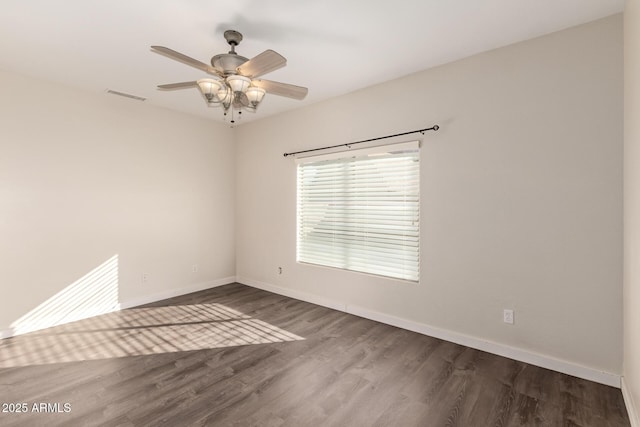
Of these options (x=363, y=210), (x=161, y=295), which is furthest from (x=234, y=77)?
(x=161, y=295)

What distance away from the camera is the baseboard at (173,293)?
413 cm

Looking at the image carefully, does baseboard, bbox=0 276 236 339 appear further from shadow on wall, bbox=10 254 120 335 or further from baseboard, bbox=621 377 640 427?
baseboard, bbox=621 377 640 427

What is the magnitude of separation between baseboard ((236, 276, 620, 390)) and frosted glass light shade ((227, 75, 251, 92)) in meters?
2.70

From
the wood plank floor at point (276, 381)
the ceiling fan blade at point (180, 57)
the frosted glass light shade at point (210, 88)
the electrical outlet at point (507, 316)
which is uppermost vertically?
the ceiling fan blade at point (180, 57)

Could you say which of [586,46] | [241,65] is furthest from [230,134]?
[586,46]

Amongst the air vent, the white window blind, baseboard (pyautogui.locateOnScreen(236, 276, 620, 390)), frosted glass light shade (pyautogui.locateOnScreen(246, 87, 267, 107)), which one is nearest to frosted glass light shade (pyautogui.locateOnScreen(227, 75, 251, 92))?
frosted glass light shade (pyautogui.locateOnScreen(246, 87, 267, 107))

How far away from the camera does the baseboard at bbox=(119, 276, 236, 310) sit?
413 cm

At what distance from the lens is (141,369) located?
2547mm

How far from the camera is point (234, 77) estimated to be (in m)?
2.20

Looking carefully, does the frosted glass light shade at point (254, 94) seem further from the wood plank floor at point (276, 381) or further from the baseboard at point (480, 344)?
the baseboard at point (480, 344)

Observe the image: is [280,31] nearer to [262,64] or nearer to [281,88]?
[281,88]

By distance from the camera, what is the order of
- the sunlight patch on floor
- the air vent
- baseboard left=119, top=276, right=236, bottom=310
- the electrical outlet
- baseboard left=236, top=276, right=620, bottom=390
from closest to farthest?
baseboard left=236, top=276, right=620, bottom=390
the electrical outlet
the sunlight patch on floor
the air vent
baseboard left=119, top=276, right=236, bottom=310

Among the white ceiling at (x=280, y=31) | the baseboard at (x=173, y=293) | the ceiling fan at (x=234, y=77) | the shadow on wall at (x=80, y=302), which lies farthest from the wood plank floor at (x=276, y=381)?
the white ceiling at (x=280, y=31)

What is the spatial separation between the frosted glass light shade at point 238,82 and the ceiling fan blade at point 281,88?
0.16m
